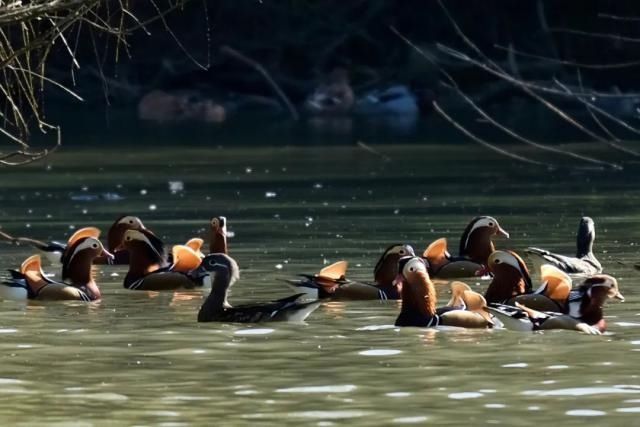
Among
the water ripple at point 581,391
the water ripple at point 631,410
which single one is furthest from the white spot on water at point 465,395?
the water ripple at point 631,410

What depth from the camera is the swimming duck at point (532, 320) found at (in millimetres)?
12688

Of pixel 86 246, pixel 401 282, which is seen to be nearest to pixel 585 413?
pixel 401 282

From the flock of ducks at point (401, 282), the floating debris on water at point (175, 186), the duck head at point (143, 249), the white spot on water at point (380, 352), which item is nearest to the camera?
the white spot on water at point (380, 352)

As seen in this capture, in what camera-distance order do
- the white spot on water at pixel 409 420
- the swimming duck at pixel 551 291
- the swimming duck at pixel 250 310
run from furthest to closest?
the swimming duck at pixel 250 310, the swimming duck at pixel 551 291, the white spot on water at pixel 409 420

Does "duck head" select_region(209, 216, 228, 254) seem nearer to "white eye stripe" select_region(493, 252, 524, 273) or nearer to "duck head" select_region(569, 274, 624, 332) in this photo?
"white eye stripe" select_region(493, 252, 524, 273)

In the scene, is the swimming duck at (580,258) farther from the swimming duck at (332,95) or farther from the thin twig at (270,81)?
the swimming duck at (332,95)

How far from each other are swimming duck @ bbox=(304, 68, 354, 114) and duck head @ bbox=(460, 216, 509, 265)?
97.4 ft

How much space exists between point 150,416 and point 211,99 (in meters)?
40.5

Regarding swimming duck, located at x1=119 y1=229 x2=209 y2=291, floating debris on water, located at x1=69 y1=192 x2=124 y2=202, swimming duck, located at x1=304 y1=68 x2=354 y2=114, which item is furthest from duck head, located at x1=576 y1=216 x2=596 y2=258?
swimming duck, located at x1=304 y1=68 x2=354 y2=114

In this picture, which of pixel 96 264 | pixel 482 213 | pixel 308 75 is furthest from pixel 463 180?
pixel 308 75

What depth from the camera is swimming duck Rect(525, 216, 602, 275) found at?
16102 millimetres

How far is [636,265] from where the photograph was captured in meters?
15.7

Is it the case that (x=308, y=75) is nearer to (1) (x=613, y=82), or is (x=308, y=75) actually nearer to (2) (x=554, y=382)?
(1) (x=613, y=82)

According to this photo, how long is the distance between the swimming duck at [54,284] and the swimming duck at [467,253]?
2564 millimetres
